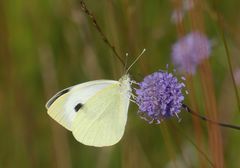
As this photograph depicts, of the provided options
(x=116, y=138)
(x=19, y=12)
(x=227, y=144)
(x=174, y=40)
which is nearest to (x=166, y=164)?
(x=227, y=144)

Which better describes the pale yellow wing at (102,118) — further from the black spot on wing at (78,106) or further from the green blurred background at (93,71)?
the green blurred background at (93,71)

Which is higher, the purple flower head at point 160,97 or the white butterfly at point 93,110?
the white butterfly at point 93,110

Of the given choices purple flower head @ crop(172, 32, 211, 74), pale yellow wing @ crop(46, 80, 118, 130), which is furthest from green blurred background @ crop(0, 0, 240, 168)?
pale yellow wing @ crop(46, 80, 118, 130)

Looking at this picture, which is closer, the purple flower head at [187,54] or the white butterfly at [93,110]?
the white butterfly at [93,110]

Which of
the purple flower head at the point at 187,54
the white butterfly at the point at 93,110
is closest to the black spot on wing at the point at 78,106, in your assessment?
the white butterfly at the point at 93,110

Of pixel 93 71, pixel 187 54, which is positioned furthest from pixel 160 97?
pixel 93 71

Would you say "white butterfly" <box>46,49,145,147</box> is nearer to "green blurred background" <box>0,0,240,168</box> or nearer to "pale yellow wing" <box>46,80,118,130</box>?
"pale yellow wing" <box>46,80,118,130</box>

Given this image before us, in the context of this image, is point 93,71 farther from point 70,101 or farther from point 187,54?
point 70,101
